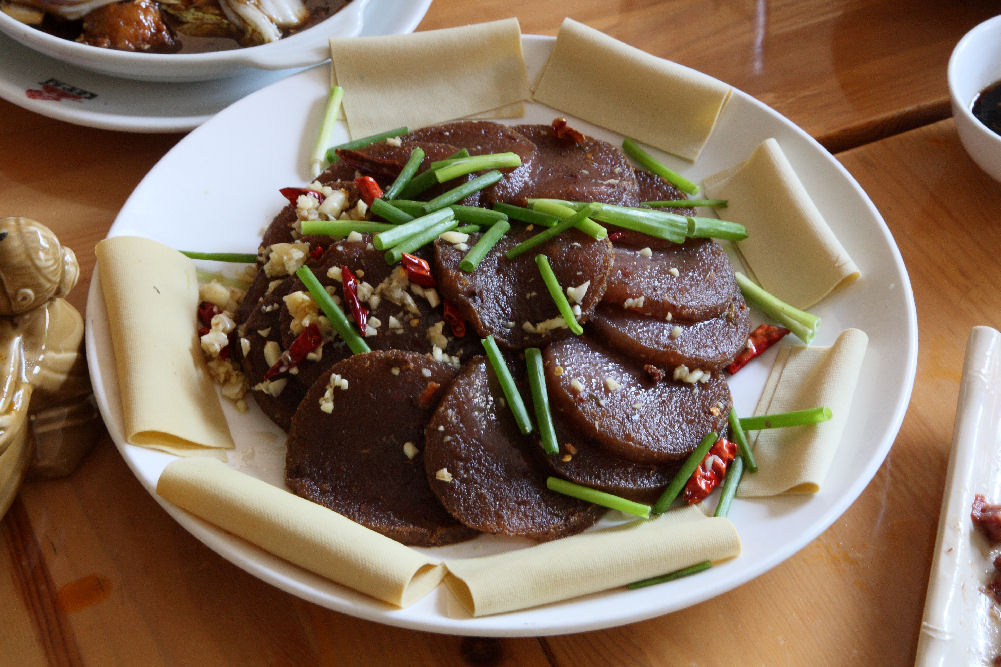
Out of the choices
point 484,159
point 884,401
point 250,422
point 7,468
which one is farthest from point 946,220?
point 7,468

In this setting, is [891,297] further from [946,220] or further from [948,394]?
[946,220]

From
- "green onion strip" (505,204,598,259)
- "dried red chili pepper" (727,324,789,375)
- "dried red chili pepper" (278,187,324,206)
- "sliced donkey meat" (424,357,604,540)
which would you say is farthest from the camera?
"dried red chili pepper" (278,187,324,206)

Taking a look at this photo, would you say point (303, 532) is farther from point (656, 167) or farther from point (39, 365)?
point (656, 167)

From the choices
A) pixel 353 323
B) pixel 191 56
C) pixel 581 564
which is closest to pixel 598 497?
pixel 581 564

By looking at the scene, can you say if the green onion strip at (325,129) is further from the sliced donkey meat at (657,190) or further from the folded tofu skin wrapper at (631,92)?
the sliced donkey meat at (657,190)

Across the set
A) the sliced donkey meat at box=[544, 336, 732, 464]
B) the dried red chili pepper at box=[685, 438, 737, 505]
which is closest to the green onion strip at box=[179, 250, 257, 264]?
the sliced donkey meat at box=[544, 336, 732, 464]

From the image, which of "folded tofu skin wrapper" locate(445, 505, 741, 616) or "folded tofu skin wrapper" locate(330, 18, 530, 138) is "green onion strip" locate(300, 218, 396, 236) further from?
"folded tofu skin wrapper" locate(445, 505, 741, 616)

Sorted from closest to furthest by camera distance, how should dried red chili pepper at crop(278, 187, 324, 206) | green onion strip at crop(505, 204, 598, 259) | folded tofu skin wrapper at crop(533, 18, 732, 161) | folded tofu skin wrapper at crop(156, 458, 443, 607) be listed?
folded tofu skin wrapper at crop(156, 458, 443, 607)
green onion strip at crop(505, 204, 598, 259)
dried red chili pepper at crop(278, 187, 324, 206)
folded tofu skin wrapper at crop(533, 18, 732, 161)

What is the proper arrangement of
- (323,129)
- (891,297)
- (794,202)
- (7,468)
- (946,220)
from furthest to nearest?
(946,220) → (323,129) → (794,202) → (891,297) → (7,468)
